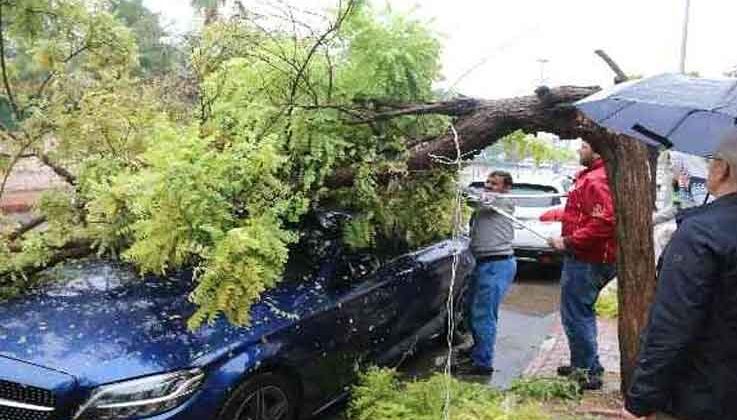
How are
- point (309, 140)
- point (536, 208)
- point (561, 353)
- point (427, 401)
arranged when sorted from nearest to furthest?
point (309, 140) → point (427, 401) → point (561, 353) → point (536, 208)

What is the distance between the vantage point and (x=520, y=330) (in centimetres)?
736

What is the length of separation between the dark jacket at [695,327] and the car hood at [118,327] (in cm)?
218

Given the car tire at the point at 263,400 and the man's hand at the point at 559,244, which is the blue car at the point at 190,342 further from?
the man's hand at the point at 559,244

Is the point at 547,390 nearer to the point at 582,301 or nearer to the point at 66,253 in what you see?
the point at 582,301

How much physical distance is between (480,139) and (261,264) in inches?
66.8

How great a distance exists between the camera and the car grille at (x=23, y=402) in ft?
10.6

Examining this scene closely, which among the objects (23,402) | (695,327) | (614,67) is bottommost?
(23,402)

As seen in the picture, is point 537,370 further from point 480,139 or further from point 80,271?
point 80,271

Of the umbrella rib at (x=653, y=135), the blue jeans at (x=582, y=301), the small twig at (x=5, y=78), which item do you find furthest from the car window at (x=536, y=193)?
the small twig at (x=5, y=78)

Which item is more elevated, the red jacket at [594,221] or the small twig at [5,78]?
the small twig at [5,78]

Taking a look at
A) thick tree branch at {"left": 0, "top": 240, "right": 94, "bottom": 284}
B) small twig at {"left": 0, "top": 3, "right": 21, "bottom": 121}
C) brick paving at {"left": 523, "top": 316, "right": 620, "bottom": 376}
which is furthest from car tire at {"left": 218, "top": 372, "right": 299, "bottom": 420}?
small twig at {"left": 0, "top": 3, "right": 21, "bottom": 121}

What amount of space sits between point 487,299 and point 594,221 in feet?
4.05

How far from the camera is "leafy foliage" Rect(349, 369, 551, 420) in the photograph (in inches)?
159

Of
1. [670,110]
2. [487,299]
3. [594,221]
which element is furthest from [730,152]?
[487,299]
